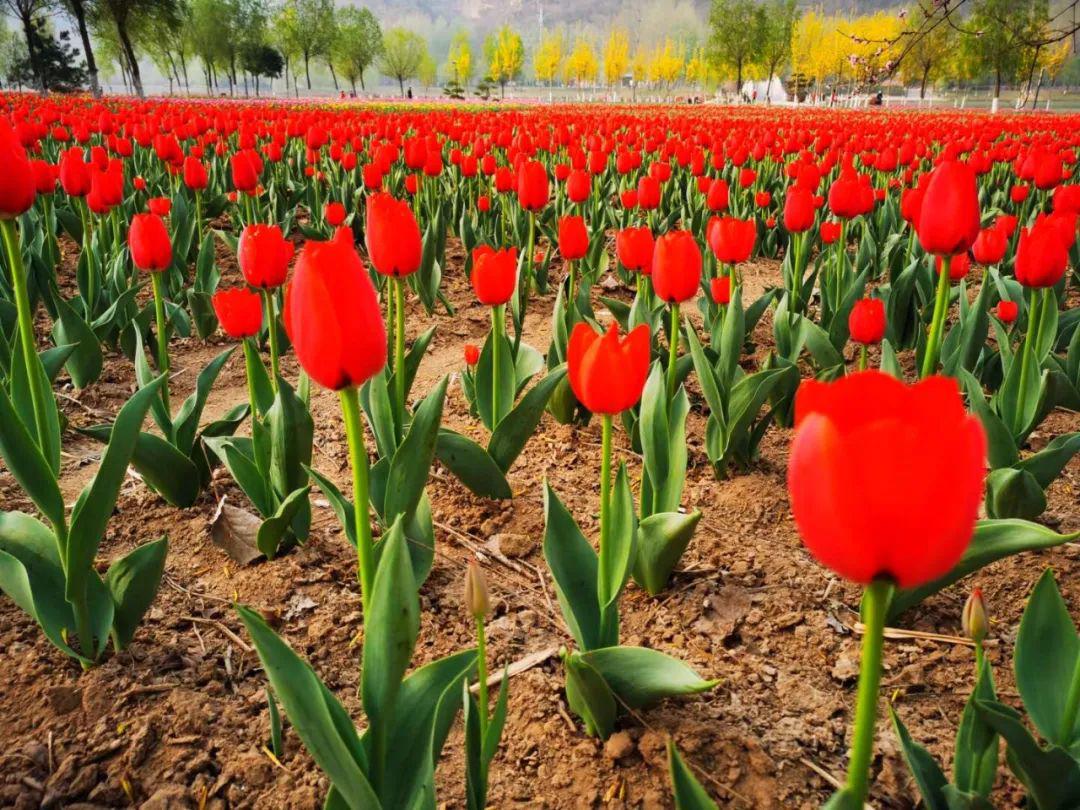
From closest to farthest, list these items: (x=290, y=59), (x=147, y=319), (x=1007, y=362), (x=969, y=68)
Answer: (x=1007, y=362)
(x=147, y=319)
(x=969, y=68)
(x=290, y=59)

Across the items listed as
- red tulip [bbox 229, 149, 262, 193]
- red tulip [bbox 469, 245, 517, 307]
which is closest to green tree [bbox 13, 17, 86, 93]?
red tulip [bbox 229, 149, 262, 193]

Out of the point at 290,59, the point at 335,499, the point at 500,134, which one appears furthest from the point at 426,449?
the point at 290,59

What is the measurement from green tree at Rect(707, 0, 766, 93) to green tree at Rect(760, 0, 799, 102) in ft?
1.40

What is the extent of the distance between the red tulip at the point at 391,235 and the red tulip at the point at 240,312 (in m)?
0.68

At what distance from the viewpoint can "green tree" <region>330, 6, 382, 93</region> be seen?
75438 millimetres

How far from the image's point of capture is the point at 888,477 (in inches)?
26.5

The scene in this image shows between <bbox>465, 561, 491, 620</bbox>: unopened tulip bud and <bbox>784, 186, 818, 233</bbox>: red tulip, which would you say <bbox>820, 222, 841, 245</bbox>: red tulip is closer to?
<bbox>784, 186, 818, 233</bbox>: red tulip

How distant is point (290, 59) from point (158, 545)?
3393 inches

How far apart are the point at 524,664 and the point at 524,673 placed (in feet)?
Answer: 0.07

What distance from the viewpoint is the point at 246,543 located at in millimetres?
2324

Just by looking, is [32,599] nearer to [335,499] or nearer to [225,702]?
[225,702]

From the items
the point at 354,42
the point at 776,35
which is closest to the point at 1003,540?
the point at 776,35

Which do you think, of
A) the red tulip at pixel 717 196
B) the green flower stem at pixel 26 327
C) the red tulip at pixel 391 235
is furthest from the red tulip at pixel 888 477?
the red tulip at pixel 717 196

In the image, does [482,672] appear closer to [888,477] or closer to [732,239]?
[888,477]
